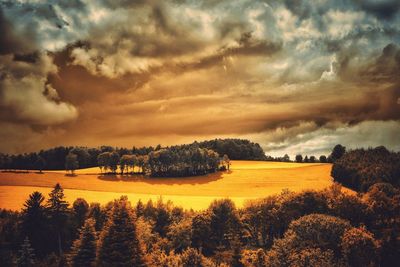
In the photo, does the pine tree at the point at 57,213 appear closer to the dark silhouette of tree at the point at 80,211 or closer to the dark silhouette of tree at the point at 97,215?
the dark silhouette of tree at the point at 80,211

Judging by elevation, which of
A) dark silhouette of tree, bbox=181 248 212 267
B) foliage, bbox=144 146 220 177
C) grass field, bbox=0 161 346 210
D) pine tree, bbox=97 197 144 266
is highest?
foliage, bbox=144 146 220 177

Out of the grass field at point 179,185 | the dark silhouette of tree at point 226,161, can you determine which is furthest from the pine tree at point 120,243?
the dark silhouette of tree at point 226,161

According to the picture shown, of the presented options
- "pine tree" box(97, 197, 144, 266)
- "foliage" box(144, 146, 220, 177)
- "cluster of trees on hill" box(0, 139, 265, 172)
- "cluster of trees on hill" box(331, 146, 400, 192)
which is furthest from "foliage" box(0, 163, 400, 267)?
"cluster of trees on hill" box(0, 139, 265, 172)

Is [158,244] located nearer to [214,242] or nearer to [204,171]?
[214,242]

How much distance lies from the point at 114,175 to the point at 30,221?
261 ft

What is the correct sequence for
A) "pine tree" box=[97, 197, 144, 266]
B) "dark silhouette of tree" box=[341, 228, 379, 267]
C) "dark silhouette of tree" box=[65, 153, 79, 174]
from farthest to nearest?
"dark silhouette of tree" box=[65, 153, 79, 174] < "dark silhouette of tree" box=[341, 228, 379, 267] < "pine tree" box=[97, 197, 144, 266]

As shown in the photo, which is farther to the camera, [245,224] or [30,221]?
[245,224]

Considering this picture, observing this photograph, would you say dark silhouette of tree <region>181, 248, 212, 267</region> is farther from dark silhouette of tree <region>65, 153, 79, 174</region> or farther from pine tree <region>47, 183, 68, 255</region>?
dark silhouette of tree <region>65, 153, 79, 174</region>

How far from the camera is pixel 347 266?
66.8 m

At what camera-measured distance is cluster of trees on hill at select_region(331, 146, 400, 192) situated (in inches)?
4604

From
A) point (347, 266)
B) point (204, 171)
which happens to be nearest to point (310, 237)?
point (347, 266)

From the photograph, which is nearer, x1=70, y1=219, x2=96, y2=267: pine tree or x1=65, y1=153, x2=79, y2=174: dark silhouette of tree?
x1=70, y1=219, x2=96, y2=267: pine tree

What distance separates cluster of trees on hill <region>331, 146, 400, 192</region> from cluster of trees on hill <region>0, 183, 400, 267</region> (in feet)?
57.6

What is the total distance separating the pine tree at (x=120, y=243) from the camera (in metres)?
62.0
